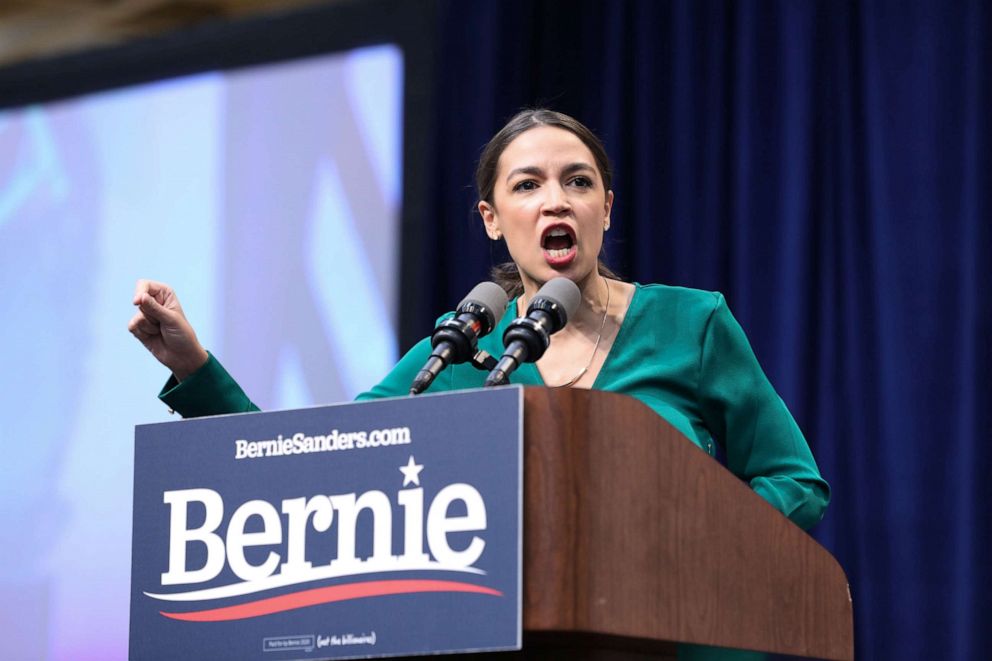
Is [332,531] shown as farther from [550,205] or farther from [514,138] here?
[514,138]

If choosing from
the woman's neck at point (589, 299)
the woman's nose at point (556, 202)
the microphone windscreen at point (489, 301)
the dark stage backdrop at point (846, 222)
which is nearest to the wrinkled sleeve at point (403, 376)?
the woman's neck at point (589, 299)

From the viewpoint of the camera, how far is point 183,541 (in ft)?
5.21

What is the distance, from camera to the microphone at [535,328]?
1.62 metres

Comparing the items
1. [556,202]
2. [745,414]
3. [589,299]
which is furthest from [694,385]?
[556,202]

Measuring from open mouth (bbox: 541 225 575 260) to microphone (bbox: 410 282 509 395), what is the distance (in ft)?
1.04

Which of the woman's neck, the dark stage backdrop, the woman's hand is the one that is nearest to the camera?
the woman's hand

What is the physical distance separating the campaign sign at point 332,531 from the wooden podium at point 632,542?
0.03 metres

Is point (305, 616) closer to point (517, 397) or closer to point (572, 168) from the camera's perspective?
point (517, 397)

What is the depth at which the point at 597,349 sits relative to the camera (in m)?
2.13

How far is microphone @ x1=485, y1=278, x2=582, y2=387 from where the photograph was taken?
1.62m

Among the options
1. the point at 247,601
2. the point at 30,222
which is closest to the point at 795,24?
the point at 30,222

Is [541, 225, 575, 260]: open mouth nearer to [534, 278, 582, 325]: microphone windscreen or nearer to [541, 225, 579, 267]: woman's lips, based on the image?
[541, 225, 579, 267]: woman's lips

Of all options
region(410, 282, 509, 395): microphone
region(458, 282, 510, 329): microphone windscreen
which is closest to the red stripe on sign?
region(410, 282, 509, 395): microphone

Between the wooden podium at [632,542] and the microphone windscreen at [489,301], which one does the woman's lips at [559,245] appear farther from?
the wooden podium at [632,542]
